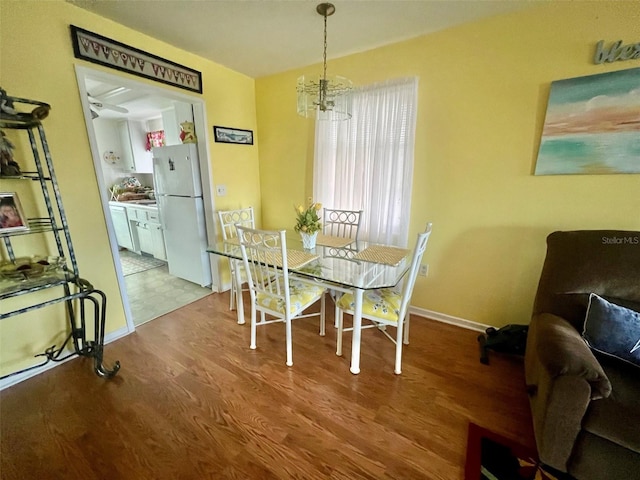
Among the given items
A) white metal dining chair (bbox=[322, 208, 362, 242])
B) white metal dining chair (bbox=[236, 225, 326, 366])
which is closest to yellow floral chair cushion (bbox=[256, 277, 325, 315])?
white metal dining chair (bbox=[236, 225, 326, 366])

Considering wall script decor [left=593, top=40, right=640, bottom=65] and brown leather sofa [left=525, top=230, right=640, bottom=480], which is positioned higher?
wall script decor [left=593, top=40, right=640, bottom=65]

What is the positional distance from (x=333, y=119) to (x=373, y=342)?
2079 millimetres

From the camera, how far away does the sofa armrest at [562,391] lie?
3.42 ft

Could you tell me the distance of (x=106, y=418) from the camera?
4.95ft

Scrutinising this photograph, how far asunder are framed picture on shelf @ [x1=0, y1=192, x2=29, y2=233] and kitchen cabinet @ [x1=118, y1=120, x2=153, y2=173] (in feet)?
11.6

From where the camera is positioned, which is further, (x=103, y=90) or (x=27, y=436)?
(x=103, y=90)

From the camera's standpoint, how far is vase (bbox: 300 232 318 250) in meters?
2.17

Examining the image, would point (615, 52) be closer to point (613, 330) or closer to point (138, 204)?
point (613, 330)

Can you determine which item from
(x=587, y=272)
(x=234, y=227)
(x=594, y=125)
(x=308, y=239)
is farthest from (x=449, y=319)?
(x=234, y=227)

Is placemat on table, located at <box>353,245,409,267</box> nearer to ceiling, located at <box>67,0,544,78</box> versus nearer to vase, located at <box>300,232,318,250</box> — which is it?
vase, located at <box>300,232,318,250</box>

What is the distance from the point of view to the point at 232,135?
9.75 feet

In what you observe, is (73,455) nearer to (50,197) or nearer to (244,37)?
(50,197)

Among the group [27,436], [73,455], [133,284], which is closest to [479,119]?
[73,455]

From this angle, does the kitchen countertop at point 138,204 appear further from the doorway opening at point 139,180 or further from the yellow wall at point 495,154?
the yellow wall at point 495,154
